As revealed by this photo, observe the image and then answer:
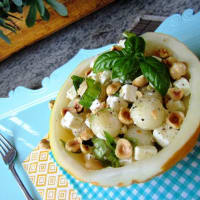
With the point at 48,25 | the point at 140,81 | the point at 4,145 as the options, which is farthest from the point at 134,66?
the point at 48,25

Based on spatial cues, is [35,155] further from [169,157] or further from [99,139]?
[169,157]

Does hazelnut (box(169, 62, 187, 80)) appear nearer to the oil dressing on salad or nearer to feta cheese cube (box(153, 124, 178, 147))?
the oil dressing on salad

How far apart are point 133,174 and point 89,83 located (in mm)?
419

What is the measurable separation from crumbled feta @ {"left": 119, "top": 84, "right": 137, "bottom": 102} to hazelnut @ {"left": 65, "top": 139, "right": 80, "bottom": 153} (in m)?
0.28

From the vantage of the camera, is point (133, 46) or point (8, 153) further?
point (8, 153)

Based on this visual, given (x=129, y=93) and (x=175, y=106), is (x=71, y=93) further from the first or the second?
(x=175, y=106)

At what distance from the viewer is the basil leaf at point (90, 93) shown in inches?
41.2

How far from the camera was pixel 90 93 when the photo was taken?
1044 mm

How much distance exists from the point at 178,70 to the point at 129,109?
253 mm

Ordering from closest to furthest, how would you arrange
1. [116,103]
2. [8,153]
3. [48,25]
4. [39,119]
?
[116,103] → [8,153] → [39,119] → [48,25]

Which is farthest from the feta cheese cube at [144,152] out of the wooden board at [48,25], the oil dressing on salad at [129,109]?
the wooden board at [48,25]

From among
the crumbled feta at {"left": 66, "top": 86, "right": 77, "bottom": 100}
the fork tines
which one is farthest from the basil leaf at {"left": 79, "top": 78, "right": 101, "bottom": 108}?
the fork tines

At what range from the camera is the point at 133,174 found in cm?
88

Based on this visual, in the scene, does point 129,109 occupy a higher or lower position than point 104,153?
higher
